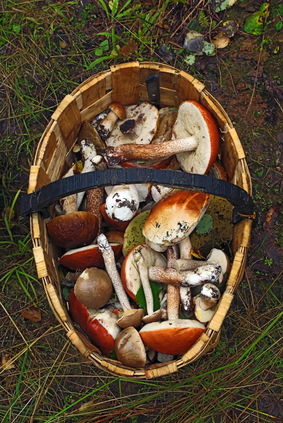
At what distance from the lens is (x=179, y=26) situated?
10.9ft

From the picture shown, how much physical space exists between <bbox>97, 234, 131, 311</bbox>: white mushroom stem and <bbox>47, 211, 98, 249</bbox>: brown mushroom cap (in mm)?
93

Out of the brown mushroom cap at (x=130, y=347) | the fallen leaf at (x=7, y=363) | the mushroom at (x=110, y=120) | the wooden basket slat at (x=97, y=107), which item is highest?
the wooden basket slat at (x=97, y=107)

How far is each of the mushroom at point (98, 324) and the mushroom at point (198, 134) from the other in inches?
45.4

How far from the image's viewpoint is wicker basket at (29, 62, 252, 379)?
2.18 metres

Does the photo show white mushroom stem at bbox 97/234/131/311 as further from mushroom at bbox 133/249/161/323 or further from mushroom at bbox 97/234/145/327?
mushroom at bbox 133/249/161/323

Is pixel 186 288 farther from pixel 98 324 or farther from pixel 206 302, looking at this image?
pixel 98 324

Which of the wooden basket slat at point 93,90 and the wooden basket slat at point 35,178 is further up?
the wooden basket slat at point 93,90

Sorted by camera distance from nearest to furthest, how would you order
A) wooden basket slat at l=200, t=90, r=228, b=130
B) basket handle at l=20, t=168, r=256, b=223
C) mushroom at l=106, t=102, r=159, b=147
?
basket handle at l=20, t=168, r=256, b=223 → wooden basket slat at l=200, t=90, r=228, b=130 → mushroom at l=106, t=102, r=159, b=147

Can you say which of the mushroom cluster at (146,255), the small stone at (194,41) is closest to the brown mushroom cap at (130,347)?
the mushroom cluster at (146,255)

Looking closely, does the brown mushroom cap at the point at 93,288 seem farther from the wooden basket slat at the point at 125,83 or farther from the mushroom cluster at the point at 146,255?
the wooden basket slat at the point at 125,83

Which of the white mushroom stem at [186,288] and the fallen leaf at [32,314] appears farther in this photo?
the fallen leaf at [32,314]

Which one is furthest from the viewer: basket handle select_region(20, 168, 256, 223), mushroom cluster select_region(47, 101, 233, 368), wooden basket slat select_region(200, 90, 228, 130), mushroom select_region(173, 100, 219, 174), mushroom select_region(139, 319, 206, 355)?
wooden basket slat select_region(200, 90, 228, 130)

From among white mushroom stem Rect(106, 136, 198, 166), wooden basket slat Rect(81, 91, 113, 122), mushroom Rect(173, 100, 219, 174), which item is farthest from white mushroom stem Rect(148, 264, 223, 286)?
wooden basket slat Rect(81, 91, 113, 122)

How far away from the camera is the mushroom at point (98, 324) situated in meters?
2.27
